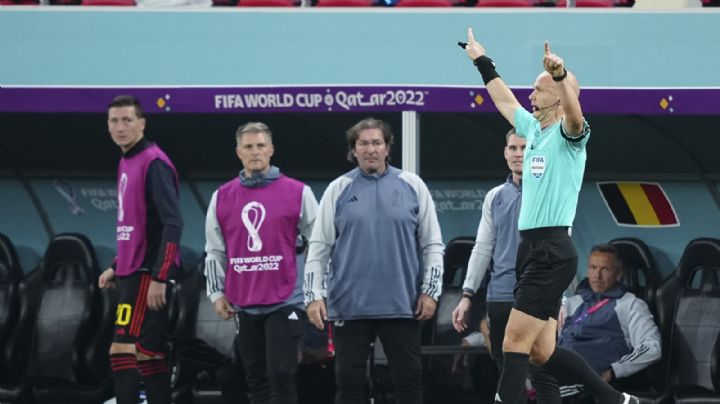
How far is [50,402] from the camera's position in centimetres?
1041

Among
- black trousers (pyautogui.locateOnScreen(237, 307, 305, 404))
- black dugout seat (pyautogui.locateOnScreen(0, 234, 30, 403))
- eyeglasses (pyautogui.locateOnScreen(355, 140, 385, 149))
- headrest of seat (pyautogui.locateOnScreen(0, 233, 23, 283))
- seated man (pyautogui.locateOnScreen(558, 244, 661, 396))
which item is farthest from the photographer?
headrest of seat (pyautogui.locateOnScreen(0, 233, 23, 283))

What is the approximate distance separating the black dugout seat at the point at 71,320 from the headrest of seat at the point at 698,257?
3939mm

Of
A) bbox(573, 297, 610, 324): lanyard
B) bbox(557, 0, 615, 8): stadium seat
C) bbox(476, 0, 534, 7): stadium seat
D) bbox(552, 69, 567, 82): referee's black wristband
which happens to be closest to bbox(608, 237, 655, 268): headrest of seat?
bbox(573, 297, 610, 324): lanyard

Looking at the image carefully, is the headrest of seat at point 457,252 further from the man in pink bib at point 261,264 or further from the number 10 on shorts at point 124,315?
the number 10 on shorts at point 124,315

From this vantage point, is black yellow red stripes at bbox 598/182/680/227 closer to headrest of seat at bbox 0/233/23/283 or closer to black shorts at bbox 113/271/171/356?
black shorts at bbox 113/271/171/356

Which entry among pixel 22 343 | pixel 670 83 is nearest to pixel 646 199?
pixel 670 83

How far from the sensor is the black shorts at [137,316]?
862 centimetres

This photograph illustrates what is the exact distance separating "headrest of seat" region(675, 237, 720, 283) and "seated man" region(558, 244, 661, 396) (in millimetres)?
393

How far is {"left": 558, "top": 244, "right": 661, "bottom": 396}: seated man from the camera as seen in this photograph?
9539 millimetres

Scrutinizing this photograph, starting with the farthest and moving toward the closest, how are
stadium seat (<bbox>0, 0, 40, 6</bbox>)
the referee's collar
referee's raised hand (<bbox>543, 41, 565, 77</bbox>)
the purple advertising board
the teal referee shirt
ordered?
stadium seat (<bbox>0, 0, 40, 6</bbox>) → the purple advertising board → the referee's collar → the teal referee shirt → referee's raised hand (<bbox>543, 41, 565, 77</bbox>)

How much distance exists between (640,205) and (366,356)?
338 cm

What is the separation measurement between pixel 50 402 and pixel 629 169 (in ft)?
14.1

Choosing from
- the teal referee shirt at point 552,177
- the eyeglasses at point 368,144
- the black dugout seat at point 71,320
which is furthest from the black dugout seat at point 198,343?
the teal referee shirt at point 552,177

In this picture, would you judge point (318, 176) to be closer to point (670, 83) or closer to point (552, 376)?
point (670, 83)
